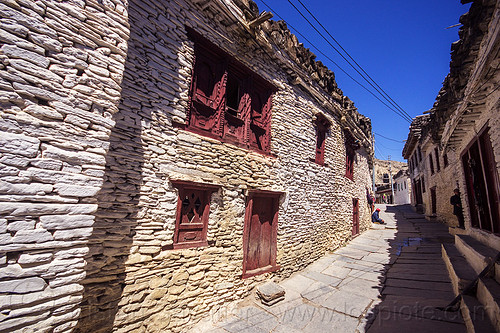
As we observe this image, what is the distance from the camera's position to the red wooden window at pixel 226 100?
15.4 feet

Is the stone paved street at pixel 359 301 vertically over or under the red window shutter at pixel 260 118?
under

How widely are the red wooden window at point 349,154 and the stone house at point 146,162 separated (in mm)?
4298

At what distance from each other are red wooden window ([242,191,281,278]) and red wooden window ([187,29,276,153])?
4.79 ft

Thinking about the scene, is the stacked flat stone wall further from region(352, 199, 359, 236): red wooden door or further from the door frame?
region(352, 199, 359, 236): red wooden door

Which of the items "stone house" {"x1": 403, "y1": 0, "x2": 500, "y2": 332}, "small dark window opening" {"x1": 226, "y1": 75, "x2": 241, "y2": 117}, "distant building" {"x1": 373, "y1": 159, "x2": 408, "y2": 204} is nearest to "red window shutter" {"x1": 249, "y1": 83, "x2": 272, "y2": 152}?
"small dark window opening" {"x1": 226, "y1": 75, "x2": 241, "y2": 117}

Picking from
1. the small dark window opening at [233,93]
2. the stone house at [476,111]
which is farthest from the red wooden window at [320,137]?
the small dark window opening at [233,93]

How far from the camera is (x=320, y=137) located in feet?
27.8

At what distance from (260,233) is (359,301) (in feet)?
8.69

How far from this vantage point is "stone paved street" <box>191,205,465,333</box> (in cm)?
373

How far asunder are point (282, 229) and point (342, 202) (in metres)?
4.81

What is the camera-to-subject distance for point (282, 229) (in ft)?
20.1

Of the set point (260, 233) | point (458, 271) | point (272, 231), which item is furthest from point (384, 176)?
point (260, 233)

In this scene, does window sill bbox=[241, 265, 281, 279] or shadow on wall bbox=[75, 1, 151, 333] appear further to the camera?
window sill bbox=[241, 265, 281, 279]

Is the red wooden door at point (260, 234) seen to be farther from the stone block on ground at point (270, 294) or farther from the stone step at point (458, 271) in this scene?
the stone step at point (458, 271)
